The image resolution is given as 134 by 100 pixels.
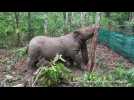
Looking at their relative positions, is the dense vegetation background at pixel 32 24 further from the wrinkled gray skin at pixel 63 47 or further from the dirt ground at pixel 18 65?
the wrinkled gray skin at pixel 63 47

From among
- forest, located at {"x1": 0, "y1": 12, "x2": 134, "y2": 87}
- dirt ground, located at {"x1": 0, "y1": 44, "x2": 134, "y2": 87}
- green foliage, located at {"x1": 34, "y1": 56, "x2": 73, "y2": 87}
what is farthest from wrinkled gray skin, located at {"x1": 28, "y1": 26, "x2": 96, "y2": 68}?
green foliage, located at {"x1": 34, "y1": 56, "x2": 73, "y2": 87}

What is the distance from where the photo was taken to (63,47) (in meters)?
4.84

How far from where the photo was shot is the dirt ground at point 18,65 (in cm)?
413

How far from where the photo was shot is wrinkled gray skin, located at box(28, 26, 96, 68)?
4625 mm

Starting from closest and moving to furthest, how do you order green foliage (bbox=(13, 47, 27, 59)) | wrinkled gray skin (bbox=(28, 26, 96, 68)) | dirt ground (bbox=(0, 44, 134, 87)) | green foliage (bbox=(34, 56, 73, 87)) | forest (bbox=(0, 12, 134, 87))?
green foliage (bbox=(34, 56, 73, 87)), forest (bbox=(0, 12, 134, 87)), dirt ground (bbox=(0, 44, 134, 87)), wrinkled gray skin (bbox=(28, 26, 96, 68)), green foliage (bbox=(13, 47, 27, 59))

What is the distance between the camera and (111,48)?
5949 mm

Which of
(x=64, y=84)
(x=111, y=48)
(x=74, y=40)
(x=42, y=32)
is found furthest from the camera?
(x=111, y=48)

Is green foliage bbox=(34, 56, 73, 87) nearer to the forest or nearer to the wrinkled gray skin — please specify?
the forest
